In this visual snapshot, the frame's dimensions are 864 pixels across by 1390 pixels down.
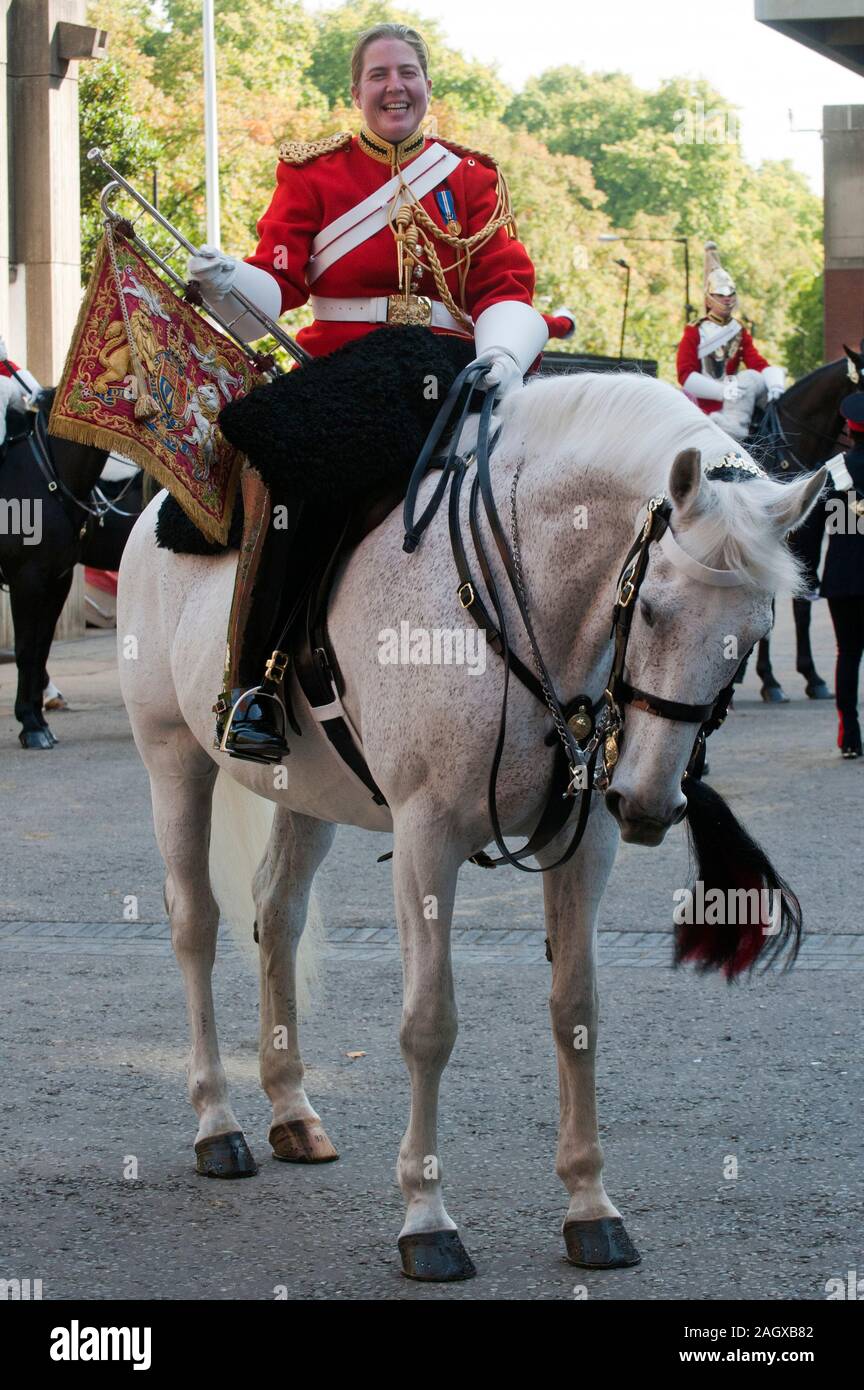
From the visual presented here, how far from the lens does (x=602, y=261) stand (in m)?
68.8

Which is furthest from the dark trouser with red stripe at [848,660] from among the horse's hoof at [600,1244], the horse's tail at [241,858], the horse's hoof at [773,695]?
the horse's hoof at [600,1244]

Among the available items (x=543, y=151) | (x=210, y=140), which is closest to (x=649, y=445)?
(x=210, y=140)

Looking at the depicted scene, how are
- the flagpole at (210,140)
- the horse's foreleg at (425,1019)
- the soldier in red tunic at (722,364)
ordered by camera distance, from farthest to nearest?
1. the flagpole at (210,140)
2. the soldier in red tunic at (722,364)
3. the horse's foreleg at (425,1019)

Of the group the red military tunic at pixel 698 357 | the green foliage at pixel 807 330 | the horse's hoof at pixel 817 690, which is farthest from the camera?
the green foliage at pixel 807 330

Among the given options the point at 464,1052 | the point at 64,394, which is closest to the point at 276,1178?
the point at 464,1052

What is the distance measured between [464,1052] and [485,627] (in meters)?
2.23

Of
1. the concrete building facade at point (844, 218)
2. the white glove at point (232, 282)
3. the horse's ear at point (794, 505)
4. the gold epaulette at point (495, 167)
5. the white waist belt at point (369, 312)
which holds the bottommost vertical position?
the horse's ear at point (794, 505)

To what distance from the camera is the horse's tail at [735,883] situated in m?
4.79

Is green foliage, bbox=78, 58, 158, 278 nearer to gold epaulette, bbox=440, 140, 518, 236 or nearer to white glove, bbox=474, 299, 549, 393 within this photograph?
gold epaulette, bbox=440, 140, 518, 236

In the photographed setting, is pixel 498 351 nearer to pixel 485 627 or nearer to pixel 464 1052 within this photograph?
pixel 485 627

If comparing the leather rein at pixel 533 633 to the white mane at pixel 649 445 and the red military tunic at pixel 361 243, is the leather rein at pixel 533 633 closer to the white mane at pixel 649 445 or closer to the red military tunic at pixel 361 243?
the white mane at pixel 649 445

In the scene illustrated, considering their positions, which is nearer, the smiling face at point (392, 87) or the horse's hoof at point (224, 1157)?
the smiling face at point (392, 87)

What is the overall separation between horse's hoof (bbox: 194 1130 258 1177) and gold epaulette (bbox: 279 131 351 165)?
253 centimetres

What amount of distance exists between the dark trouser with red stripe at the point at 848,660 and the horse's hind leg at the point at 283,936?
21.9ft
